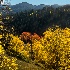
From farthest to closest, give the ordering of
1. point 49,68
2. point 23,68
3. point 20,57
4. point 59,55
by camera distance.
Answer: point 20,57 < point 23,68 < point 49,68 < point 59,55

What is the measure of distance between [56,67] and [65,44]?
3.91 meters

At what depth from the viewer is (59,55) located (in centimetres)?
3638

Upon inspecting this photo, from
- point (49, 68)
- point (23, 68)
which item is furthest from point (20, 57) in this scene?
point (49, 68)

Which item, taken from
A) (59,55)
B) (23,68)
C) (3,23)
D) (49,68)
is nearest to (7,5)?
(3,23)

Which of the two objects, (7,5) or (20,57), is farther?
(20,57)

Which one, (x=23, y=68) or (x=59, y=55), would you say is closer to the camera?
(x=59, y=55)

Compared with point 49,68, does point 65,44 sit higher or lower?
higher

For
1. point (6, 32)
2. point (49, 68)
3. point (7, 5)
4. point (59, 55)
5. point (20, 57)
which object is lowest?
point (20, 57)

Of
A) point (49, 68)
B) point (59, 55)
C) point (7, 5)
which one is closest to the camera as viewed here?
point (7, 5)

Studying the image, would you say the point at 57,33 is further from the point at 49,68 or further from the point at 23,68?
the point at 23,68

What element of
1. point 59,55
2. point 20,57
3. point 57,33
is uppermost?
point 57,33

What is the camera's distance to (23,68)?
44719 millimetres

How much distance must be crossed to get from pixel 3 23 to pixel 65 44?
94.6 feet

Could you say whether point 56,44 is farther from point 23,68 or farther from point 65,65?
point 23,68
